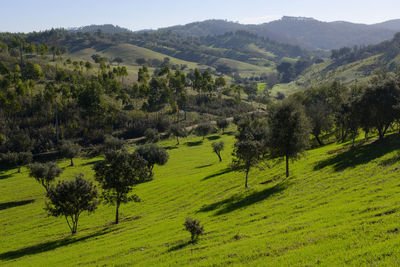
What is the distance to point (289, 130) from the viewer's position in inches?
2287

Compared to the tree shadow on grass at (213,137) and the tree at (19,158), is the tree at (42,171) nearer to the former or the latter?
the tree at (19,158)

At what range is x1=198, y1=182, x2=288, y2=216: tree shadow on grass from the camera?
4866 centimetres

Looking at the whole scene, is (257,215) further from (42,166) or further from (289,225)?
(42,166)

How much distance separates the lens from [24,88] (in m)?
156

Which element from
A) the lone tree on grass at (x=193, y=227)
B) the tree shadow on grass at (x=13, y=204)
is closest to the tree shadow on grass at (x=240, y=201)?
the lone tree on grass at (x=193, y=227)

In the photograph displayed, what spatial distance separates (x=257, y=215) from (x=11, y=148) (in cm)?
13581

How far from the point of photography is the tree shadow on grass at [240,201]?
4866 cm

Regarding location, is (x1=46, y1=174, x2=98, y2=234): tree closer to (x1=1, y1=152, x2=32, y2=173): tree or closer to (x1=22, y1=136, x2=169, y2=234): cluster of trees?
(x1=22, y1=136, x2=169, y2=234): cluster of trees

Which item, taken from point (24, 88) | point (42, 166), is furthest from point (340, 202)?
point (24, 88)

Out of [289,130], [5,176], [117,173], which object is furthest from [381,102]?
[5,176]

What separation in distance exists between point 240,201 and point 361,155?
89.1 ft

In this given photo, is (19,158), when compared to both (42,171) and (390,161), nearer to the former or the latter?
(42,171)

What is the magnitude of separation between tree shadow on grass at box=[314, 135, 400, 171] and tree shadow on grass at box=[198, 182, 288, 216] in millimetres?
11728

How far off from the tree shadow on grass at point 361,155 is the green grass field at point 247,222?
23 centimetres
